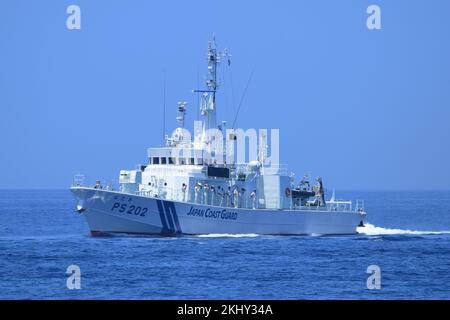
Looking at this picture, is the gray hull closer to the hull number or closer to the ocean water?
the hull number

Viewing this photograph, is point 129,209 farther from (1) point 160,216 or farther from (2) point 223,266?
(2) point 223,266

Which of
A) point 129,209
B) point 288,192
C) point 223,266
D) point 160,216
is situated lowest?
point 223,266

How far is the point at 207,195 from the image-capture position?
6069cm

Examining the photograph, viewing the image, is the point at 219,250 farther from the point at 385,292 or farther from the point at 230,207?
the point at 385,292

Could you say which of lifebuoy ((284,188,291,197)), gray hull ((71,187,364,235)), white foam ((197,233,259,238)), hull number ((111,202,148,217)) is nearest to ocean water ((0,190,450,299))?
white foam ((197,233,259,238))

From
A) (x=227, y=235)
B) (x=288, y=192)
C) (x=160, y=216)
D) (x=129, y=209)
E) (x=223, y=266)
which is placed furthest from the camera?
(x=288, y=192)

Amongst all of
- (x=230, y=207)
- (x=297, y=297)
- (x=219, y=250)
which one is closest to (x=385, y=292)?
(x=297, y=297)

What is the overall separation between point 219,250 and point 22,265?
10460mm

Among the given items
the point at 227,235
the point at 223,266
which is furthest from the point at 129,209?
the point at 223,266

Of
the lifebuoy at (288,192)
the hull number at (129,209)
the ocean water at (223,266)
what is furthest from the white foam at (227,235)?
the lifebuoy at (288,192)

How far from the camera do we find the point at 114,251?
5228 cm

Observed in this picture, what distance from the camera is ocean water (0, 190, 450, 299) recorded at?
1619 inches

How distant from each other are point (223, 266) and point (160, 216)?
10350mm

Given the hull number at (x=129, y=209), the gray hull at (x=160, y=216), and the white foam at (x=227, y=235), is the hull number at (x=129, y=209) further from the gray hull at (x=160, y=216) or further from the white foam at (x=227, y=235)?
the white foam at (x=227, y=235)
